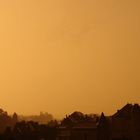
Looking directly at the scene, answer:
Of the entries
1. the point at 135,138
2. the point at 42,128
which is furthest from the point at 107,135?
the point at 42,128

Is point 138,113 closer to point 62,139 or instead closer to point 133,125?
point 133,125

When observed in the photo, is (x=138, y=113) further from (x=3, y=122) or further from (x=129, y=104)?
(x=3, y=122)

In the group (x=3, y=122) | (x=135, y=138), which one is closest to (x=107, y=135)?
(x=135, y=138)

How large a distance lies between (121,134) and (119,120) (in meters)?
4.83

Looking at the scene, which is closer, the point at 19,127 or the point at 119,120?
the point at 19,127

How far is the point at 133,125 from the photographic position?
318ft

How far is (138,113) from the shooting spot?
9638 centimetres

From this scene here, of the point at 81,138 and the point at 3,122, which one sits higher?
the point at 3,122

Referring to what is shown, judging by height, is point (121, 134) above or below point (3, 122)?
below

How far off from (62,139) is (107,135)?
50.9 ft

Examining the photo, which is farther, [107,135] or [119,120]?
[119,120]

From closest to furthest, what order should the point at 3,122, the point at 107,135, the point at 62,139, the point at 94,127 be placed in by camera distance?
the point at 107,135
the point at 94,127
the point at 62,139
the point at 3,122

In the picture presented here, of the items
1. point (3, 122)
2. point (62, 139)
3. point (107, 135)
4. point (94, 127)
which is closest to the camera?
point (107, 135)

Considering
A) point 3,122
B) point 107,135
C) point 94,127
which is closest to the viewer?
point 107,135
